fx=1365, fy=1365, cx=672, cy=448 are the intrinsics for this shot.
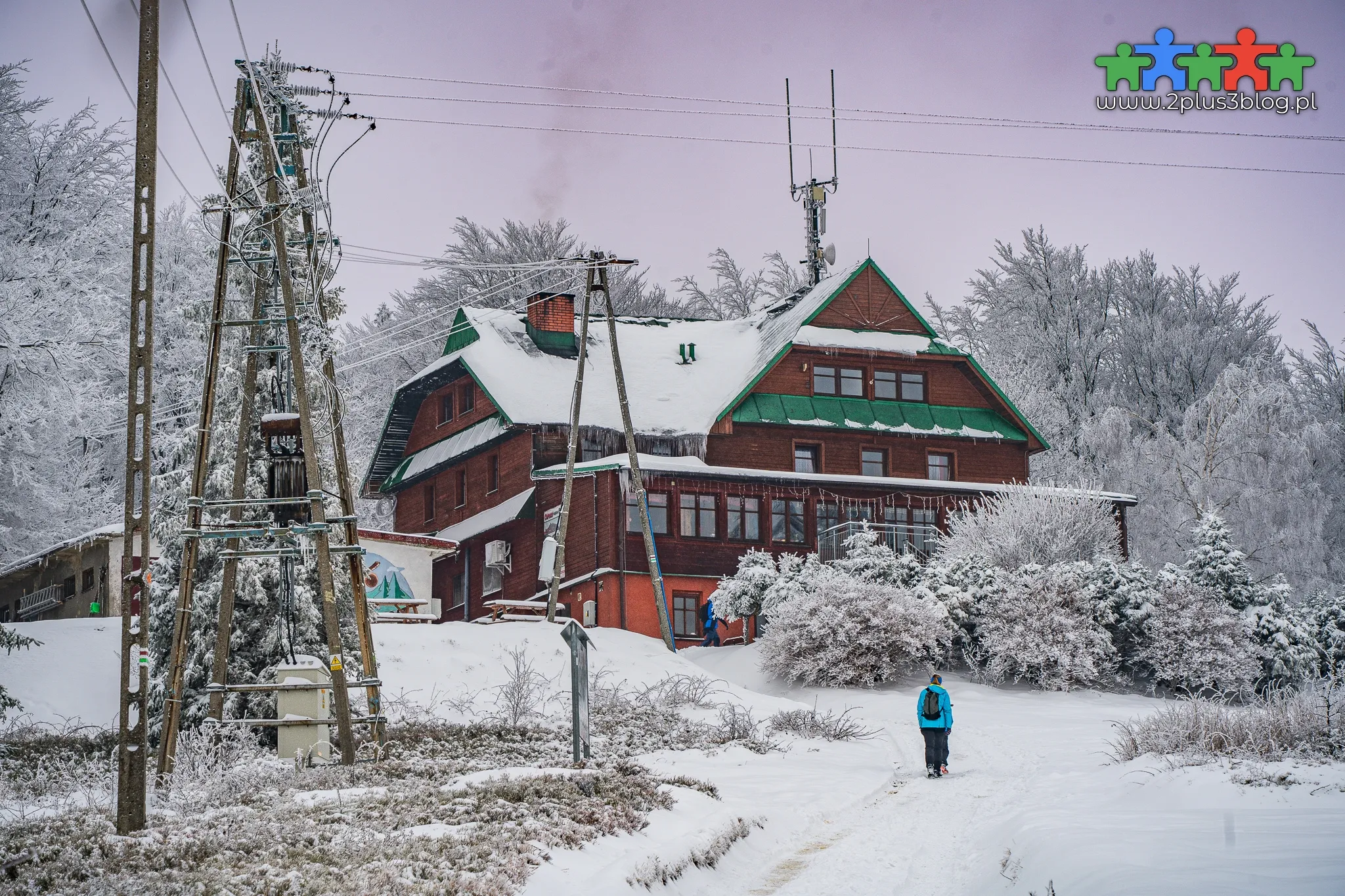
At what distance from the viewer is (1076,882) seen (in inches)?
380

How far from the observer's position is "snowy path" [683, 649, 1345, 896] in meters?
9.32

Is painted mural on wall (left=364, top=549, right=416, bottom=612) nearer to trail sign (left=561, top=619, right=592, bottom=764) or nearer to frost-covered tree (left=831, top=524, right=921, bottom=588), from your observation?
frost-covered tree (left=831, top=524, right=921, bottom=588)

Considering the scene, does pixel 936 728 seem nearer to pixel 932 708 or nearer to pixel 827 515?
pixel 932 708

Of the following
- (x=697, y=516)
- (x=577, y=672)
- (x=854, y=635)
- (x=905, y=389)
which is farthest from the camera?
(x=905, y=389)

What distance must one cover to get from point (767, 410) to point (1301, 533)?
54.0 feet

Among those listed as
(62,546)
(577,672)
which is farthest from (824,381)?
(577,672)

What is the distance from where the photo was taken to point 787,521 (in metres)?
38.8

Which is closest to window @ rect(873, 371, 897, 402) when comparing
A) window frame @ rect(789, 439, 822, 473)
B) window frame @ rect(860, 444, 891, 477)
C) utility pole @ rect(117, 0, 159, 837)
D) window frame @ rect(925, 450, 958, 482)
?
window frame @ rect(860, 444, 891, 477)

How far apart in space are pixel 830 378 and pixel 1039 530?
34.1 ft

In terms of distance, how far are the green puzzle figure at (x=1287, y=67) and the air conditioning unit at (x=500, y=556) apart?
23294 mm

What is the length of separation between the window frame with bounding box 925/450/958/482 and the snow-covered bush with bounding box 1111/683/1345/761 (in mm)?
26123

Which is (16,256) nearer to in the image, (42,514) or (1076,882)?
(42,514)

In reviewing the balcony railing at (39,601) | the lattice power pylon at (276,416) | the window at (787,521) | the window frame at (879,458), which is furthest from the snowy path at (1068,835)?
the balcony railing at (39,601)

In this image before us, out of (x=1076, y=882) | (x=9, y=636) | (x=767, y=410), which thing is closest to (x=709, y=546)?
(x=767, y=410)
